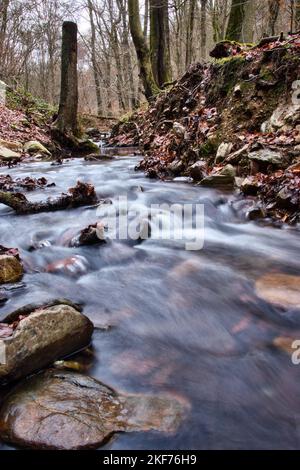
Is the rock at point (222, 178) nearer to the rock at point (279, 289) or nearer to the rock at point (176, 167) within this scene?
the rock at point (176, 167)

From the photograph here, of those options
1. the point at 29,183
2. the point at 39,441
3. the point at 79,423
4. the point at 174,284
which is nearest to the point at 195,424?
the point at 79,423

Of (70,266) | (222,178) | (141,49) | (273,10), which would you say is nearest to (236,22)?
(273,10)

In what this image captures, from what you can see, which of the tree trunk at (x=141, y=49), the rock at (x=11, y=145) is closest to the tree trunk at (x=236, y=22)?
the tree trunk at (x=141, y=49)

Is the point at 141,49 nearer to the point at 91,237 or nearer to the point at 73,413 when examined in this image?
the point at 91,237

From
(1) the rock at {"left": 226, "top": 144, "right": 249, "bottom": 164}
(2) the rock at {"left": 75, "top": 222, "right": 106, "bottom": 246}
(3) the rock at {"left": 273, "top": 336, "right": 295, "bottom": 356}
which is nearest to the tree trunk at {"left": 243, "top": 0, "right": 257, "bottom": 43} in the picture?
(1) the rock at {"left": 226, "top": 144, "right": 249, "bottom": 164}

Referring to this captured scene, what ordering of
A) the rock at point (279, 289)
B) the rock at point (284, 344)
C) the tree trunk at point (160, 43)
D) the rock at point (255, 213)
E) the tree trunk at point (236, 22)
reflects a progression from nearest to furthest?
the rock at point (284, 344)
the rock at point (279, 289)
the rock at point (255, 213)
the tree trunk at point (236, 22)
the tree trunk at point (160, 43)

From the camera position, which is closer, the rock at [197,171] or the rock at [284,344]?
the rock at [284,344]

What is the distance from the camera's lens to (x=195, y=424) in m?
1.89

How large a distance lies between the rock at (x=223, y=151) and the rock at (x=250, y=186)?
1058mm

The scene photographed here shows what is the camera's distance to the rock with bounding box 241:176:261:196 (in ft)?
16.2

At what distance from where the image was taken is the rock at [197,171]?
6152 millimetres

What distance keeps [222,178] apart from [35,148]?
23.7 feet

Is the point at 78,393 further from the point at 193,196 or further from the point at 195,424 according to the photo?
the point at 193,196

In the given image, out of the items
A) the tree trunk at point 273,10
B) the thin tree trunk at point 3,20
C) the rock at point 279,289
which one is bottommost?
the rock at point 279,289
